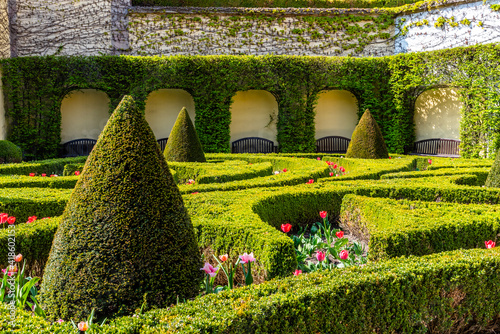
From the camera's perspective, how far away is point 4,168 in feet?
28.8

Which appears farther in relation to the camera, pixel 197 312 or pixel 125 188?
pixel 125 188

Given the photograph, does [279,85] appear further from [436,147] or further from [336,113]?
[436,147]

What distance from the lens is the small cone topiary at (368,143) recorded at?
1090cm

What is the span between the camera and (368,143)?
10914 millimetres

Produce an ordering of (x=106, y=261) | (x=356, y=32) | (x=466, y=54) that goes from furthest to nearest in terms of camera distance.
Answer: (x=356, y=32)
(x=466, y=54)
(x=106, y=261)

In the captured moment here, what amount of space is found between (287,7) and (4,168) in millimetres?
15427

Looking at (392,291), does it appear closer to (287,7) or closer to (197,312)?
(197,312)

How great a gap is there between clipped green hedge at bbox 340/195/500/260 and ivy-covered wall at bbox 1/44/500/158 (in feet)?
37.6

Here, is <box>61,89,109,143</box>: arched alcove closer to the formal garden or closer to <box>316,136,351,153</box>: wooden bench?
the formal garden

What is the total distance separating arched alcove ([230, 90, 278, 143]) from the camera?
1853 centimetres

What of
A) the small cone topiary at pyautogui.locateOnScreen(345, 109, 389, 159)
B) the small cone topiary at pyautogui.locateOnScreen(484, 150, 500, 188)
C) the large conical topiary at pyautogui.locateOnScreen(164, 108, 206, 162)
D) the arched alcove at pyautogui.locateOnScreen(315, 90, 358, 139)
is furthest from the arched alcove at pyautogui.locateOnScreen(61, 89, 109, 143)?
the small cone topiary at pyautogui.locateOnScreen(484, 150, 500, 188)

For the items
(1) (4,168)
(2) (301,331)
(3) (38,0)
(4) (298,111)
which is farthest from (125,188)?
(3) (38,0)

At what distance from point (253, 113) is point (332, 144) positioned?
401 cm

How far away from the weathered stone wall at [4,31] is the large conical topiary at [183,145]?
1045 centimetres
